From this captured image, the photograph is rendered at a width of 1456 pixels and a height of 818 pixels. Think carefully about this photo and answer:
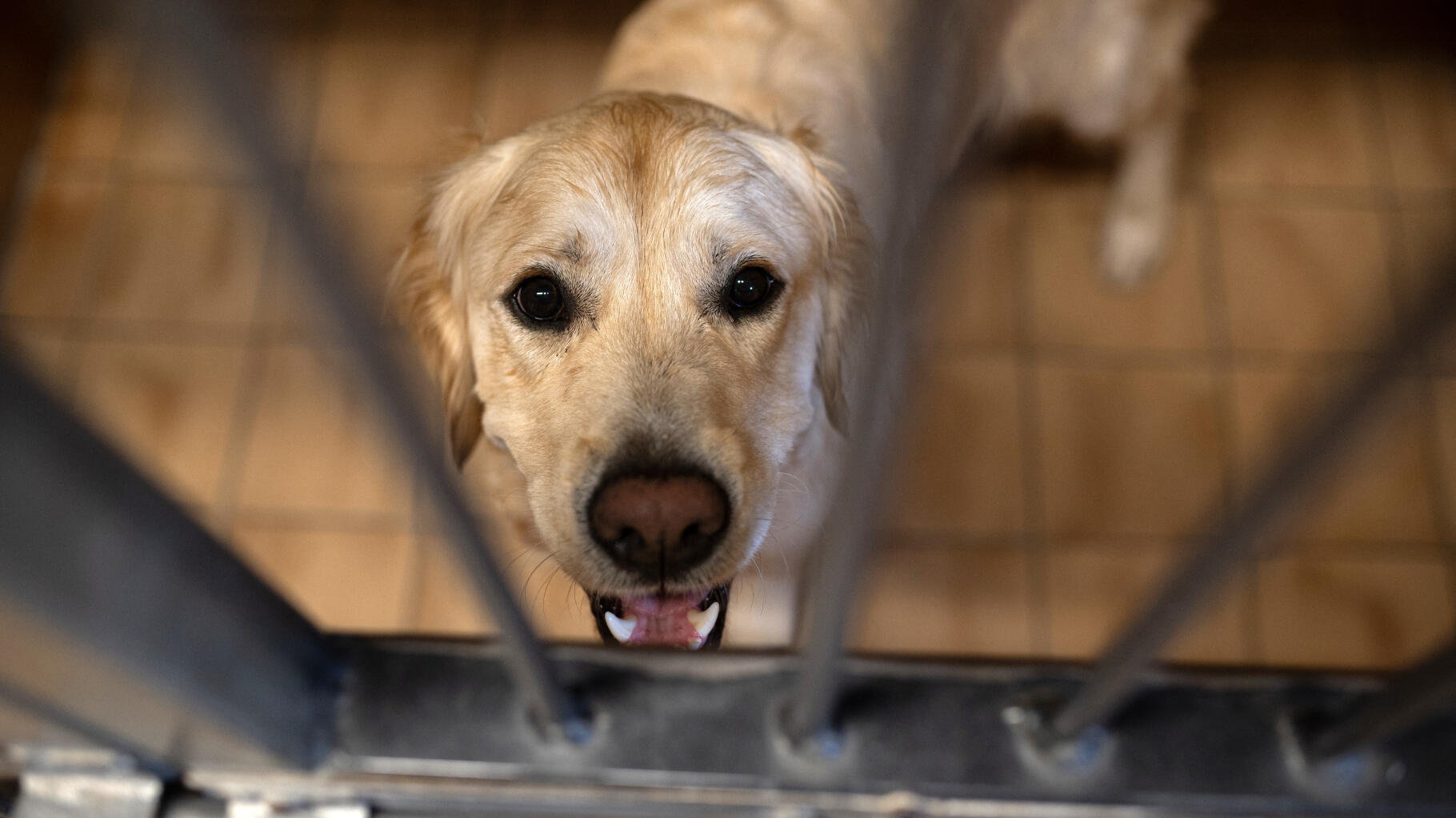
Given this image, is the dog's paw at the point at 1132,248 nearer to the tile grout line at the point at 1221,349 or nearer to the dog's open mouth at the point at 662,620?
the tile grout line at the point at 1221,349

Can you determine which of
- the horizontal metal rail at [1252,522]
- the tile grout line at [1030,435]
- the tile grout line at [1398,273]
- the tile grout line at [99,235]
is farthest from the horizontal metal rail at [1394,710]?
the tile grout line at [99,235]

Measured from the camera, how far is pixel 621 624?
45.5 inches

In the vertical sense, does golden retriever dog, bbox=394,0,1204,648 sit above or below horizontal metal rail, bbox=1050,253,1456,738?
above

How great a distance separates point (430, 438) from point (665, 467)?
39 cm

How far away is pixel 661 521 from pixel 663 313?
280 millimetres

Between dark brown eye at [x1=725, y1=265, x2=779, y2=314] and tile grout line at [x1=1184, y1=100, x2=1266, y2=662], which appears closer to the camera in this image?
dark brown eye at [x1=725, y1=265, x2=779, y2=314]

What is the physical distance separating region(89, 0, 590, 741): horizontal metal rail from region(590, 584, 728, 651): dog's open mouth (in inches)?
7.4

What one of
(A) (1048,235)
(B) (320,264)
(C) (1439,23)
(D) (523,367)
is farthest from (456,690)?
(C) (1439,23)

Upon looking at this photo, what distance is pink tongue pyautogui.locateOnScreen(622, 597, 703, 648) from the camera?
113cm

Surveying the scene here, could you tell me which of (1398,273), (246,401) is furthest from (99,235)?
(1398,273)

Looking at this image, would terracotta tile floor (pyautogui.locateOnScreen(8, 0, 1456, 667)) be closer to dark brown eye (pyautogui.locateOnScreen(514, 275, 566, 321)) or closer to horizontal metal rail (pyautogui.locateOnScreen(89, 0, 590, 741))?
dark brown eye (pyautogui.locateOnScreen(514, 275, 566, 321))

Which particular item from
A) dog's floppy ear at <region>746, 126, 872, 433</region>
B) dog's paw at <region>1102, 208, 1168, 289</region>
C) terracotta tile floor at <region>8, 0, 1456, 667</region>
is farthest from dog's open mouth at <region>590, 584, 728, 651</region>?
dog's paw at <region>1102, 208, 1168, 289</region>

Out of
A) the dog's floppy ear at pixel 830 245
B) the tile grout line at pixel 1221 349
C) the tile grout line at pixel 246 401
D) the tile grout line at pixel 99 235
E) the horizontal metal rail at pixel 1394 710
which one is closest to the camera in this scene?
the horizontal metal rail at pixel 1394 710

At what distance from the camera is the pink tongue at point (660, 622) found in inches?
44.4
